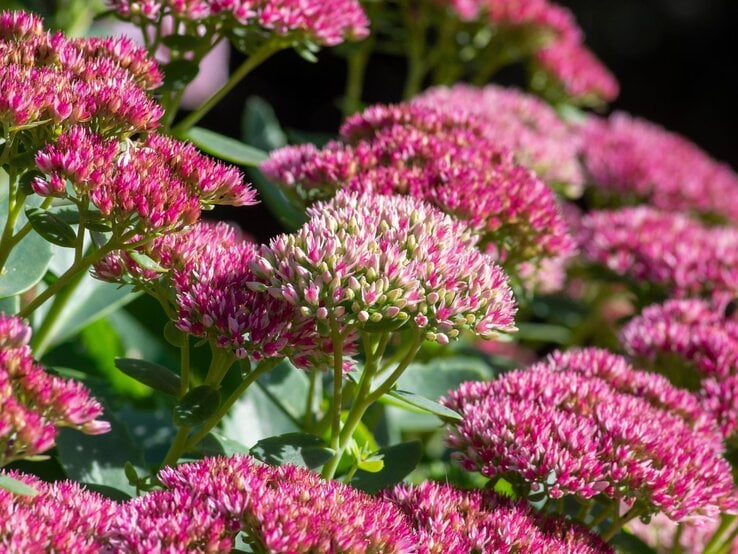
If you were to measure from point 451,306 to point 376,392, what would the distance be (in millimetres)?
141

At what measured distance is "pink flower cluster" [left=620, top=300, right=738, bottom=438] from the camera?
1576mm

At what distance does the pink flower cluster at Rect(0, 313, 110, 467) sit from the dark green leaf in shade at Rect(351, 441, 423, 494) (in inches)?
16.0

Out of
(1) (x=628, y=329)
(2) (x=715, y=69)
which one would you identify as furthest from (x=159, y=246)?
(2) (x=715, y=69)

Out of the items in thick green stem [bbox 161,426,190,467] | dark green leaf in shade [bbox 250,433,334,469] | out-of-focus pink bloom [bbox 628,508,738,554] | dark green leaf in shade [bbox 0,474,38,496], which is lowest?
out-of-focus pink bloom [bbox 628,508,738,554]

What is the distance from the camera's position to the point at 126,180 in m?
1.11

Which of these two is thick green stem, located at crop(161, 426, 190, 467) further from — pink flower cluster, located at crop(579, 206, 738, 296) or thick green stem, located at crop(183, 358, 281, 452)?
pink flower cluster, located at crop(579, 206, 738, 296)

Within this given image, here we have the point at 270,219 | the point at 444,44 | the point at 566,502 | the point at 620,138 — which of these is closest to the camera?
the point at 566,502

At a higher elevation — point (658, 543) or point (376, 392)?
point (376, 392)

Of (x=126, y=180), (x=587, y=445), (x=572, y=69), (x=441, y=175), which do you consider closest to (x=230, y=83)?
(x=441, y=175)

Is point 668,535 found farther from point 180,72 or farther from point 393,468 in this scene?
point 180,72

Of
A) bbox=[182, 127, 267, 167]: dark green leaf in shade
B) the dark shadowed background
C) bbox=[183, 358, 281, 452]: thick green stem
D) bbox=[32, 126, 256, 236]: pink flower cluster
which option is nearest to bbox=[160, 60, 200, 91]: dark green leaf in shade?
bbox=[182, 127, 267, 167]: dark green leaf in shade

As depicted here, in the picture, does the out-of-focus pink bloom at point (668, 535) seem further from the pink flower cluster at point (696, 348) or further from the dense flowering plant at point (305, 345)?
the pink flower cluster at point (696, 348)

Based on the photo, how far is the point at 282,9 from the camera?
1.55 meters

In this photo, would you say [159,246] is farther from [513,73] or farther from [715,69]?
[715,69]
